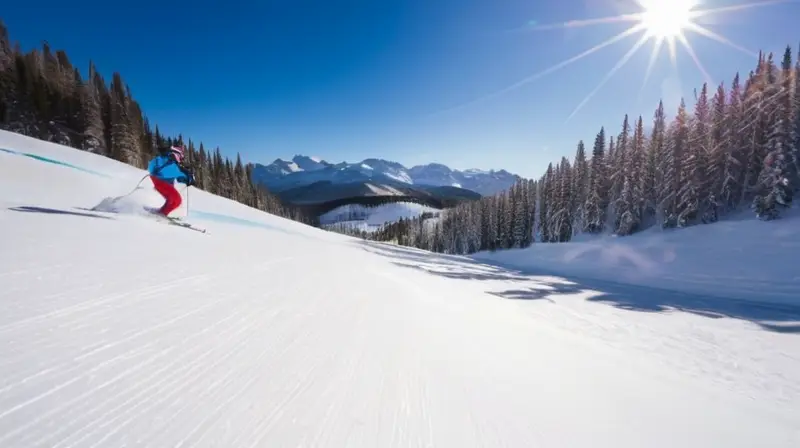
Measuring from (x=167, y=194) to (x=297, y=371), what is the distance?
8153 mm

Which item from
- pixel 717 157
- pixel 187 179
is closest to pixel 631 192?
pixel 717 157

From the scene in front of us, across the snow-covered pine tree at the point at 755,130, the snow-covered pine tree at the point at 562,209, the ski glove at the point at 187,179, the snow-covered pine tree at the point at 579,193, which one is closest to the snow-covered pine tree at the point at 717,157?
the snow-covered pine tree at the point at 755,130

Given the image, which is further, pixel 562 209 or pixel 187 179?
pixel 562 209

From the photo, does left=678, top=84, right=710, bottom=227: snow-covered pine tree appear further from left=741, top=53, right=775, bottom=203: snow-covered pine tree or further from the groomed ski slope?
the groomed ski slope

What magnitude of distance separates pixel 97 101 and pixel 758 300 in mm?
74393

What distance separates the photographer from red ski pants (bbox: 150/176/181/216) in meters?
8.34

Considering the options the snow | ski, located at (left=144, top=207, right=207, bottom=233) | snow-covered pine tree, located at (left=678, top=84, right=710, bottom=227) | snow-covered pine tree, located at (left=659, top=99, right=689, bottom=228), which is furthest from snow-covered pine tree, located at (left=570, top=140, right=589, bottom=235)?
ski, located at (left=144, top=207, right=207, bottom=233)

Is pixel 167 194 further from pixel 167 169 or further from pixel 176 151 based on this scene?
pixel 176 151

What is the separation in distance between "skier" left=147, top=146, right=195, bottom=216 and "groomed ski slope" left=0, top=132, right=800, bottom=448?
10.0 ft

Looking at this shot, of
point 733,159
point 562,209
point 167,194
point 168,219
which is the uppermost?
point 733,159

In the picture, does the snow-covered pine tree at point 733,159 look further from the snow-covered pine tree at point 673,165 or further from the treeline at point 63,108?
the treeline at point 63,108

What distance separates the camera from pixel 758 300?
600 inches

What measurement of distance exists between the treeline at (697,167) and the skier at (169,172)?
134 ft

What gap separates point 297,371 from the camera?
2.29 metres
